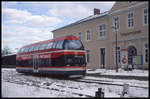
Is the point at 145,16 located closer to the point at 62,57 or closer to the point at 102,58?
the point at 102,58

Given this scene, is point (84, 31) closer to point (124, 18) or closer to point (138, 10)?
point (124, 18)

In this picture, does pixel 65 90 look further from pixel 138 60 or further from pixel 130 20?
pixel 130 20

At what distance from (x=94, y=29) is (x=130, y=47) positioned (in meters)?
7.90

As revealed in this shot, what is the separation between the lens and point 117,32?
3073 cm

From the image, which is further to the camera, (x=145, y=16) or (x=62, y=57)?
(x=145, y=16)

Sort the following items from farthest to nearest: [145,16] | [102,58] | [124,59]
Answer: [102,58] → [145,16] → [124,59]

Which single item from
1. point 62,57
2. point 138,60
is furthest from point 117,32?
point 62,57

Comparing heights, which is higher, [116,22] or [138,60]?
[116,22]

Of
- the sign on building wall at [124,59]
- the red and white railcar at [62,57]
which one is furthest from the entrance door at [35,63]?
the sign on building wall at [124,59]

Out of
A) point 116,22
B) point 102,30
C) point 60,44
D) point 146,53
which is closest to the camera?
point 60,44

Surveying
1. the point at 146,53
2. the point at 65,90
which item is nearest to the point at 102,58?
the point at 146,53

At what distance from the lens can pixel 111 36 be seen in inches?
1239

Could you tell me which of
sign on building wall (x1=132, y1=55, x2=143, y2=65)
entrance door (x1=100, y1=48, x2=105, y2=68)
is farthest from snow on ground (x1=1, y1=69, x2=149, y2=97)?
entrance door (x1=100, y1=48, x2=105, y2=68)

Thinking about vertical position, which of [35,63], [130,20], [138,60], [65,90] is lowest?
[65,90]
